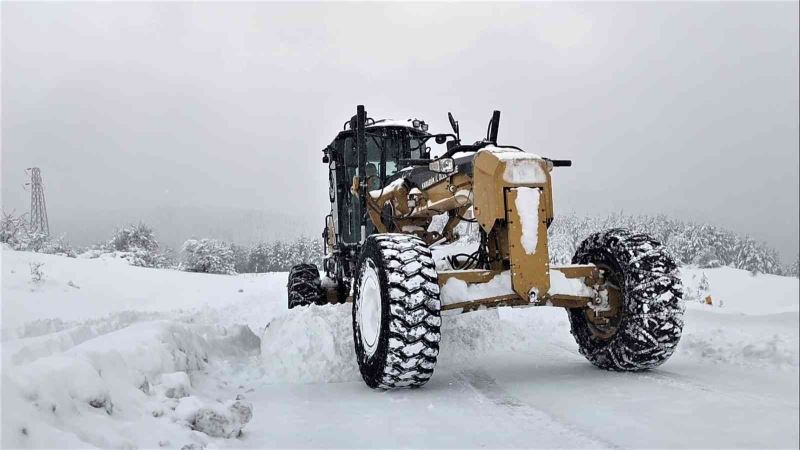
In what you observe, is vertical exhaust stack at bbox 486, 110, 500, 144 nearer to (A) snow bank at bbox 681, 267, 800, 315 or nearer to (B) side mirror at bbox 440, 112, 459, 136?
(B) side mirror at bbox 440, 112, 459, 136

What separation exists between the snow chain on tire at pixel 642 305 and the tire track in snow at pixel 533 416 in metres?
1.14

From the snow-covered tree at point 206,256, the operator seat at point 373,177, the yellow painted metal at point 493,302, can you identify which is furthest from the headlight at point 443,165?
the snow-covered tree at point 206,256

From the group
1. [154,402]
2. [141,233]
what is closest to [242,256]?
[141,233]

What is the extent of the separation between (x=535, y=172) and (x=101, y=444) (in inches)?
140

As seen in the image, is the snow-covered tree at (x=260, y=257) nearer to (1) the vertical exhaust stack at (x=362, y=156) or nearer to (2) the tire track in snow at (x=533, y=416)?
(1) the vertical exhaust stack at (x=362, y=156)

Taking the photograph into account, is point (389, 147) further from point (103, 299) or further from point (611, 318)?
point (103, 299)

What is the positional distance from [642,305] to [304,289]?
4.69 m

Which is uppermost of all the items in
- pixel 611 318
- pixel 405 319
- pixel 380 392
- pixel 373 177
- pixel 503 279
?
pixel 373 177

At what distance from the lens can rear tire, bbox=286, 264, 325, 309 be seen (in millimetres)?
7984

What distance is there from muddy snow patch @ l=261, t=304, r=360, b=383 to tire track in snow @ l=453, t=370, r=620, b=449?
1048 millimetres

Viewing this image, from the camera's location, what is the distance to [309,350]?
5.32m

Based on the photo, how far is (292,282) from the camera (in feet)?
27.0

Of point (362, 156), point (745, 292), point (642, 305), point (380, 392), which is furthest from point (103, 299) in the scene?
point (745, 292)

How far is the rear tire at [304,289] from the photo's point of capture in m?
7.98
